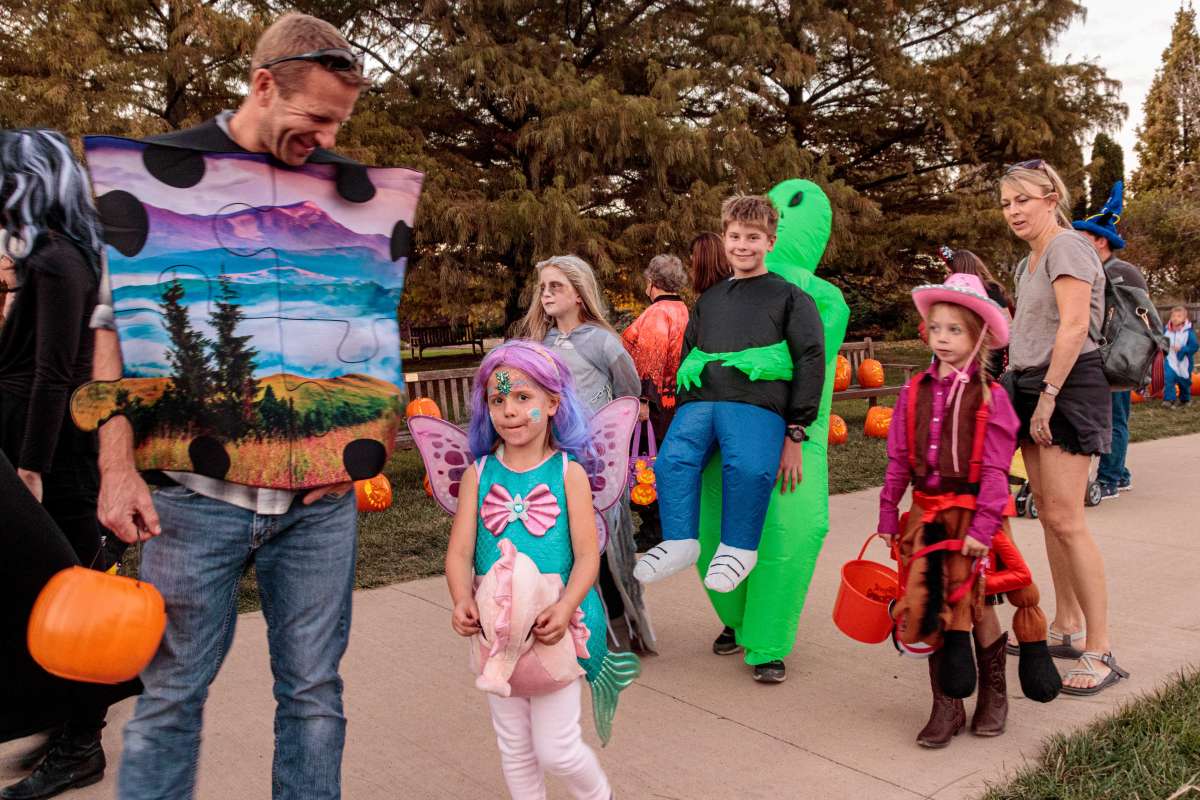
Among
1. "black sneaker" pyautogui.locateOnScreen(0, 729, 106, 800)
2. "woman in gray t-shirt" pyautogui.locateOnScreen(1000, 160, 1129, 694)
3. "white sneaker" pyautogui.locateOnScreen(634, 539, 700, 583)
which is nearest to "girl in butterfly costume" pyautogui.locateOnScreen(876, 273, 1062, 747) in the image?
"woman in gray t-shirt" pyautogui.locateOnScreen(1000, 160, 1129, 694)

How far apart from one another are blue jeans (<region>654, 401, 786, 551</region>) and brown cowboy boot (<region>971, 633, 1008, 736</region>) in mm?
958

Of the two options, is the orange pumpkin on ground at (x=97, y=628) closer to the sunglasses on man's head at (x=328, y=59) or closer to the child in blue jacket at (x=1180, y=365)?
the sunglasses on man's head at (x=328, y=59)

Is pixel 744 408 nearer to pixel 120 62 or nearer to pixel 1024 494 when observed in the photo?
pixel 1024 494

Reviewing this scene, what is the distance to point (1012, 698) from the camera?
12.6 ft

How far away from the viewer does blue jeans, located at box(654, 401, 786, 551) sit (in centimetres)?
403

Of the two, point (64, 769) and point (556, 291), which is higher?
point (556, 291)

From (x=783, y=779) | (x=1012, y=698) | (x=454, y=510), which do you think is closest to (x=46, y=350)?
(x=454, y=510)

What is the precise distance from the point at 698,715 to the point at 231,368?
89.5 inches

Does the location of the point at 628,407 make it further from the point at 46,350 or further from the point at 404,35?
the point at 404,35

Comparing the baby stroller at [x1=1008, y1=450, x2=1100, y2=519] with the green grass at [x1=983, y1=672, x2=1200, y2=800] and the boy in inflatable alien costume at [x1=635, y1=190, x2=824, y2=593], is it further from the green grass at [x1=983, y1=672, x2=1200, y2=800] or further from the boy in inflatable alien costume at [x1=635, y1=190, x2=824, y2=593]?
the green grass at [x1=983, y1=672, x2=1200, y2=800]

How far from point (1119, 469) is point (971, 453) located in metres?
5.17

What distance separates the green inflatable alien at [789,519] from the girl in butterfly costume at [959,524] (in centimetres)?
61

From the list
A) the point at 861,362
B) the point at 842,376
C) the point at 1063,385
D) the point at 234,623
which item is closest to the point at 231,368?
the point at 234,623

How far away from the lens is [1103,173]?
73.0ft
